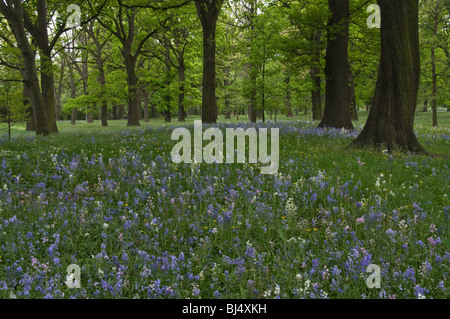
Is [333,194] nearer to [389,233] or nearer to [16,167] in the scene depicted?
[389,233]

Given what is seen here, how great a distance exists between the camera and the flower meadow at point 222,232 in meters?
3.17

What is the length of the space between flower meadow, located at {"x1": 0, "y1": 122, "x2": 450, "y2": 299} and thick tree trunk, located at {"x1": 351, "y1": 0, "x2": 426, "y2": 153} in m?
1.85

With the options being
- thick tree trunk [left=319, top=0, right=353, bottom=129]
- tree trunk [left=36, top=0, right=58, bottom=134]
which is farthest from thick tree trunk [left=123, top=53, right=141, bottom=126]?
thick tree trunk [left=319, top=0, right=353, bottom=129]

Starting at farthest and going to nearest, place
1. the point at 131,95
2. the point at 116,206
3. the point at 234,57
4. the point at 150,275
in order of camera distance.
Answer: the point at 234,57
the point at 131,95
the point at 116,206
the point at 150,275

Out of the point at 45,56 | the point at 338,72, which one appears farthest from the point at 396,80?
the point at 45,56

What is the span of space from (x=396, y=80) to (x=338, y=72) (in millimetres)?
5730

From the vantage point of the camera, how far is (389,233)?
3.90 meters

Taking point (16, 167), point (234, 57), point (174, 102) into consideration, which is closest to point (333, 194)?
point (16, 167)

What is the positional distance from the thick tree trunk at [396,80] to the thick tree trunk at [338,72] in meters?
5.07

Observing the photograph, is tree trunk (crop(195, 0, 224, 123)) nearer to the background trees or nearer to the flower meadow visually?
the background trees

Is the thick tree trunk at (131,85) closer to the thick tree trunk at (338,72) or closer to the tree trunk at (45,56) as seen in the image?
the tree trunk at (45,56)

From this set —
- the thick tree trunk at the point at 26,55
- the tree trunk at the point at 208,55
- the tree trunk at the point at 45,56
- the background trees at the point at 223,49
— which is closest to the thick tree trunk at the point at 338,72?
the background trees at the point at 223,49
